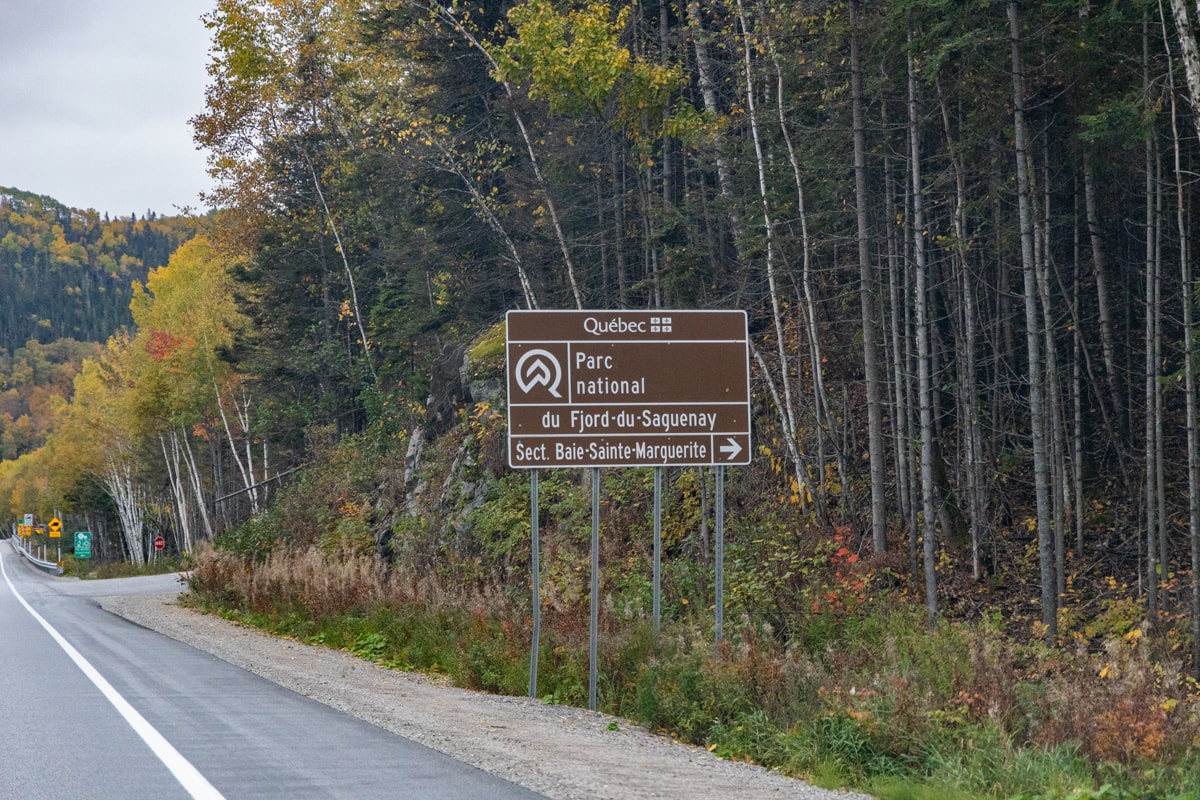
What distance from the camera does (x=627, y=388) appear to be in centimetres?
1352

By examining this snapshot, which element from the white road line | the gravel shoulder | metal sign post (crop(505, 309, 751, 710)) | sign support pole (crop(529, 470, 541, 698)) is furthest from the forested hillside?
the white road line

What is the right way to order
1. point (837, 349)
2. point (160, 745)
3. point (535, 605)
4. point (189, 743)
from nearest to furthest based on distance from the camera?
point (160, 745) < point (189, 743) < point (535, 605) < point (837, 349)

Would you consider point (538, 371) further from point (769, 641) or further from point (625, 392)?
point (769, 641)

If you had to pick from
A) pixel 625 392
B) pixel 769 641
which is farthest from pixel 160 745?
pixel 769 641

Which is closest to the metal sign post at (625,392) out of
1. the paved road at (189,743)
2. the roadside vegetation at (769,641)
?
the roadside vegetation at (769,641)

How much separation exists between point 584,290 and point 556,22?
23.5 feet

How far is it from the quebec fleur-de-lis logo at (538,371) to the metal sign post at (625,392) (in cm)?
1

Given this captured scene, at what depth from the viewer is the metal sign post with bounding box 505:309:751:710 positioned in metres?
13.3

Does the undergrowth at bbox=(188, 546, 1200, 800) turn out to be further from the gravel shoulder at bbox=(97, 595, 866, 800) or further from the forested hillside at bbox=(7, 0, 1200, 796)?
the gravel shoulder at bbox=(97, 595, 866, 800)

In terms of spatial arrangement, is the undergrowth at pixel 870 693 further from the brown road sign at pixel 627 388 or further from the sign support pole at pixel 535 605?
the brown road sign at pixel 627 388

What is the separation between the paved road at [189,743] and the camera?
7117mm

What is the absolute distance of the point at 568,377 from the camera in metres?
13.4

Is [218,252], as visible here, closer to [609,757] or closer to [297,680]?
[297,680]

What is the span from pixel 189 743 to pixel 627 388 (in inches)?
256
